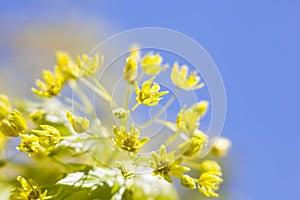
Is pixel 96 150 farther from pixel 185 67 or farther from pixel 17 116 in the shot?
pixel 185 67

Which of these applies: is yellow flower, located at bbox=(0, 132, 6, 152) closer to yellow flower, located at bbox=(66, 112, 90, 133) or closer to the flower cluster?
the flower cluster

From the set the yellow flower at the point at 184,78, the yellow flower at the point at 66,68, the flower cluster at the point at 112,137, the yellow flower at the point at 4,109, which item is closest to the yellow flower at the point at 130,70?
the flower cluster at the point at 112,137

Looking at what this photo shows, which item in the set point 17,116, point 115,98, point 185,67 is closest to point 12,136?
point 17,116

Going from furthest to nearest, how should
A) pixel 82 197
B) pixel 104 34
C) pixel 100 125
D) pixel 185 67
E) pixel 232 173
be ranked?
pixel 104 34 → pixel 232 173 → pixel 185 67 → pixel 100 125 → pixel 82 197

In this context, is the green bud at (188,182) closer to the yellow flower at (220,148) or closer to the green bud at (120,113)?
the green bud at (120,113)

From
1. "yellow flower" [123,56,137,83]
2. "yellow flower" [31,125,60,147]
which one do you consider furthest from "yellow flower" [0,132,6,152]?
"yellow flower" [123,56,137,83]
